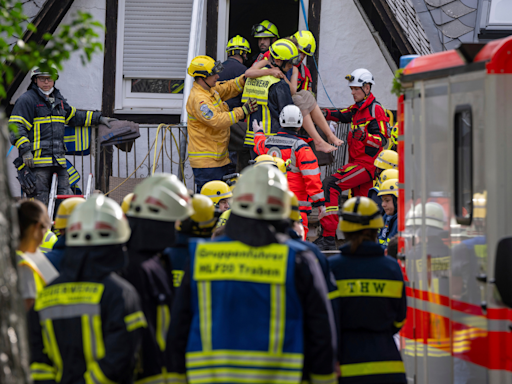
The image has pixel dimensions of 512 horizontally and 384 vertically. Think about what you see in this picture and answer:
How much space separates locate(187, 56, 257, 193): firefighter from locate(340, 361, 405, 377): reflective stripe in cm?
561

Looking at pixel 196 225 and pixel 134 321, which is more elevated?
pixel 196 225

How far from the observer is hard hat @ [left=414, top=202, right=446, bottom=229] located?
4520mm

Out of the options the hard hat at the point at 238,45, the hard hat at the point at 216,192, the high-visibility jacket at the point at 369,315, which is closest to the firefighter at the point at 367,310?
the high-visibility jacket at the point at 369,315

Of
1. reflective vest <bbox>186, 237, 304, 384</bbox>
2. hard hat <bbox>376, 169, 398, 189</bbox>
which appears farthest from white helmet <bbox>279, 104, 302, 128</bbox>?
reflective vest <bbox>186, 237, 304, 384</bbox>

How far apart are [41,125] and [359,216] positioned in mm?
6199

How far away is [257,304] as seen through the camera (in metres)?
3.25

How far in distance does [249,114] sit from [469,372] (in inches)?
233

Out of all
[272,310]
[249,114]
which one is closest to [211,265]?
[272,310]

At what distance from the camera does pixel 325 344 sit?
3.29m

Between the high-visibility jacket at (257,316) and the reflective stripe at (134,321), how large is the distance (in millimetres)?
277

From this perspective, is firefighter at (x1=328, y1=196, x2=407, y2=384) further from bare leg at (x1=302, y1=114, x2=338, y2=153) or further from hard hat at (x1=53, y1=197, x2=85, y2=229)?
bare leg at (x1=302, y1=114, x2=338, y2=153)

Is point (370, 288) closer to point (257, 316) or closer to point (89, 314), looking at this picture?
point (257, 316)

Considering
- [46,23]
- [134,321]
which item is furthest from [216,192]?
[46,23]

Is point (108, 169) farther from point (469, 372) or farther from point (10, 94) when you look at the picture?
point (469, 372)
